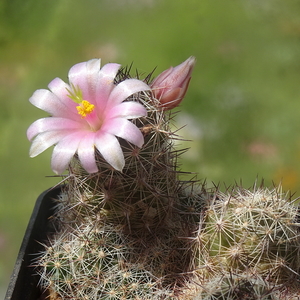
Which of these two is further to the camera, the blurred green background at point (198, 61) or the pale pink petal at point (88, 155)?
the blurred green background at point (198, 61)

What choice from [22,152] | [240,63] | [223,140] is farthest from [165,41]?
[22,152]

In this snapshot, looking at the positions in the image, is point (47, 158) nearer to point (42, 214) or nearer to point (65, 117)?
point (42, 214)

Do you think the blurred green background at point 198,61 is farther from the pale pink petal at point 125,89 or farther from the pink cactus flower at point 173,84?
the pale pink petal at point 125,89

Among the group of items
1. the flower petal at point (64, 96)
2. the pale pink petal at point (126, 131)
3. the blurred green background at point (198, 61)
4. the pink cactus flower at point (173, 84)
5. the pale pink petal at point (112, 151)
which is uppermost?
the blurred green background at point (198, 61)

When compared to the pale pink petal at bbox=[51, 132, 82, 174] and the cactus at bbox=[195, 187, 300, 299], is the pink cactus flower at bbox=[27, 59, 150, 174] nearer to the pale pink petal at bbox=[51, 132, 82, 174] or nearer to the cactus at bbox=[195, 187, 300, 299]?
the pale pink petal at bbox=[51, 132, 82, 174]

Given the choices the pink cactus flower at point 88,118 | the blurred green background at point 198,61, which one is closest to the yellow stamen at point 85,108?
the pink cactus flower at point 88,118

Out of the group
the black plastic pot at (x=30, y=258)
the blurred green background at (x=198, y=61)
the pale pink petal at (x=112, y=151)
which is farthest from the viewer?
the blurred green background at (x=198, y=61)

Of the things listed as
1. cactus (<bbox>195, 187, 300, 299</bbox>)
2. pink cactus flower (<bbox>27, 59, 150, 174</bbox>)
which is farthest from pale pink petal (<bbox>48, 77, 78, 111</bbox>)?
cactus (<bbox>195, 187, 300, 299</bbox>)

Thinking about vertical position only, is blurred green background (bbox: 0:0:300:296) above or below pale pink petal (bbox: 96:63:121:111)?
above
